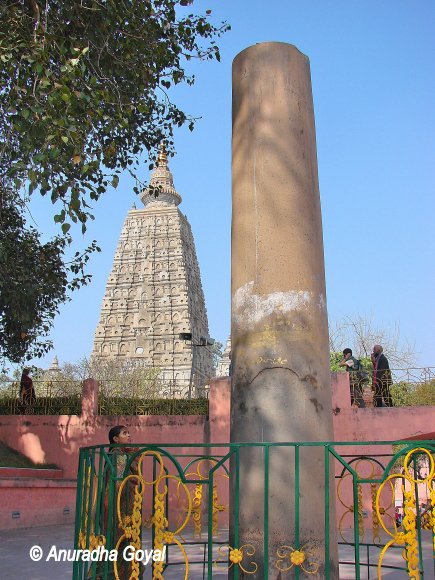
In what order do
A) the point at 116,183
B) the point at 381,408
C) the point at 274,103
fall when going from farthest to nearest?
the point at 381,408, the point at 116,183, the point at 274,103

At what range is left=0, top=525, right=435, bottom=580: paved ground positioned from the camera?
5.97m

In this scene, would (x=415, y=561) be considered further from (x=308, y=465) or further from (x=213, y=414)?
(x=213, y=414)

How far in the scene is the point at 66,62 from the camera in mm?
6262

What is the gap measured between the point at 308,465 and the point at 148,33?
7332 mm

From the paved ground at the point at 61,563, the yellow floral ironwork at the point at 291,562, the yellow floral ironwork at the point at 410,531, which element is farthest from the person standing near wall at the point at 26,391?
the yellow floral ironwork at the point at 410,531

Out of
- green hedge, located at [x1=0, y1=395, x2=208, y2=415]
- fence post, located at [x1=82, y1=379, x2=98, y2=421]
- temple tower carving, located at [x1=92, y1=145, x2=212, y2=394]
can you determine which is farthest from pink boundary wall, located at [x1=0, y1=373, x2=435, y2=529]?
temple tower carving, located at [x1=92, y1=145, x2=212, y2=394]

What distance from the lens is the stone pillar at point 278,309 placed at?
3.41 m

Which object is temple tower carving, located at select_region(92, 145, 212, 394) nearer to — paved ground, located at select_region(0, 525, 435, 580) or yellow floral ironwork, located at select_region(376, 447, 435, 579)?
paved ground, located at select_region(0, 525, 435, 580)

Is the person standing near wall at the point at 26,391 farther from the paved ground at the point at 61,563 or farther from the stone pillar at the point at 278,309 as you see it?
the stone pillar at the point at 278,309

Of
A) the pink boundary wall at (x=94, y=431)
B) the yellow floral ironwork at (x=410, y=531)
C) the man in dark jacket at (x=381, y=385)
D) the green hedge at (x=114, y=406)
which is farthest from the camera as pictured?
the green hedge at (x=114, y=406)

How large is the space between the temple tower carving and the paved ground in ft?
117

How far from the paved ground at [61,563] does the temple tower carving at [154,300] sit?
35727 mm

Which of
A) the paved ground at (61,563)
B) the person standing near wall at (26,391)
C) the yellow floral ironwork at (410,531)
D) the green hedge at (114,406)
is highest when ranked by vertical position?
the person standing near wall at (26,391)

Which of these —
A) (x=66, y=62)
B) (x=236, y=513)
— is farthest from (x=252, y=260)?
(x=66, y=62)
